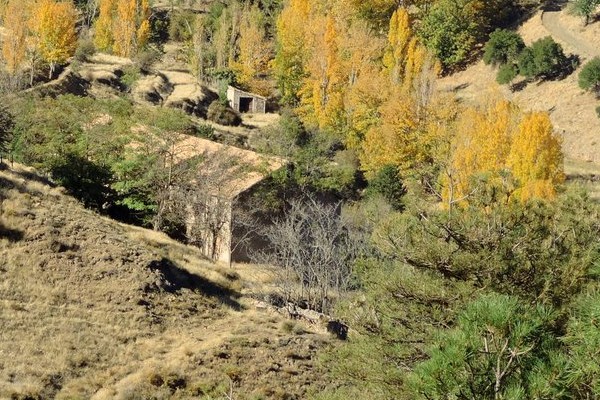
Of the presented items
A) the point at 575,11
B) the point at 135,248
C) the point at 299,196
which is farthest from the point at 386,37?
the point at 135,248

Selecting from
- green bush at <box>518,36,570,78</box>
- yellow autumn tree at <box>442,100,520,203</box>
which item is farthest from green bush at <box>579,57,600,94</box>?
yellow autumn tree at <box>442,100,520,203</box>

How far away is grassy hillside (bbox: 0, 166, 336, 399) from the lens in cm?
1717

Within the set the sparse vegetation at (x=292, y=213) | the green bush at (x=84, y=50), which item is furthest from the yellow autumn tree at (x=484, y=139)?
the green bush at (x=84, y=50)

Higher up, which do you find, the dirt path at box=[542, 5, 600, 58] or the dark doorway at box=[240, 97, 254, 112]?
the dirt path at box=[542, 5, 600, 58]

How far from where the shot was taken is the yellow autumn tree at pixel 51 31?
4931 cm

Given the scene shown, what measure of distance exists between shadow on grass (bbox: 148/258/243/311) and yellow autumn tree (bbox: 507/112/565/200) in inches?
598

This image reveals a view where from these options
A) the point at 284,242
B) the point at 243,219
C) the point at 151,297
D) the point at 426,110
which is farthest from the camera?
the point at 426,110

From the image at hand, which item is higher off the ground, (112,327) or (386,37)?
(386,37)

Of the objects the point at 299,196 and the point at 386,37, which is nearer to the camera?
the point at 299,196

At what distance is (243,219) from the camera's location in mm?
31844

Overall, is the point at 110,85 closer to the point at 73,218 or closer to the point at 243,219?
the point at 243,219

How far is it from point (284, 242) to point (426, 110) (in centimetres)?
1840

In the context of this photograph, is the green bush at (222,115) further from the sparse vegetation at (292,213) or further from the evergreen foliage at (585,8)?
the evergreen foliage at (585,8)

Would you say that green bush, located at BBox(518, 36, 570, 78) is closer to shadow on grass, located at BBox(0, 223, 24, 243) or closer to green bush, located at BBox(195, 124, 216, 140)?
green bush, located at BBox(195, 124, 216, 140)
